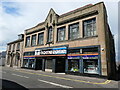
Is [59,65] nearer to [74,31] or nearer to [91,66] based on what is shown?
[91,66]

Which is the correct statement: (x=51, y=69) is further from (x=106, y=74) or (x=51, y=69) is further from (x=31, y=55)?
(x=106, y=74)

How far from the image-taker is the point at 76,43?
15.7 meters

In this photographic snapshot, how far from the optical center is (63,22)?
60.3 feet

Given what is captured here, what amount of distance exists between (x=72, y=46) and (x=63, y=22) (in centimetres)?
532

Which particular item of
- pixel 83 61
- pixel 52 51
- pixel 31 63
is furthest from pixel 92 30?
pixel 31 63

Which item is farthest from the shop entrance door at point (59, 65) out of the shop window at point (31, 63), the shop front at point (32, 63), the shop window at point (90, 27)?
the shop window at point (31, 63)

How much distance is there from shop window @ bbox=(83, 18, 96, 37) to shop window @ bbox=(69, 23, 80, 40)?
1434 mm

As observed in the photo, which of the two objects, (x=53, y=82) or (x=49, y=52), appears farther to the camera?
(x=49, y=52)

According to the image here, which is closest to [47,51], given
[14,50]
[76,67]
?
[76,67]

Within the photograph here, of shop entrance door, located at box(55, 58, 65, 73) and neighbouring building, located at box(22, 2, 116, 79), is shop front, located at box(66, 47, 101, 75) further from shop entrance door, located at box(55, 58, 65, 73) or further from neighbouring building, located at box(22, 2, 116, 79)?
shop entrance door, located at box(55, 58, 65, 73)

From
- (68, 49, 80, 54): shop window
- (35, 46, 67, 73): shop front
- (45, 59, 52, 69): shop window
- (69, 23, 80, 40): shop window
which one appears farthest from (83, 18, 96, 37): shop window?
(45, 59, 52, 69): shop window

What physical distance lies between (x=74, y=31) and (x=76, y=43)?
98.6 inches

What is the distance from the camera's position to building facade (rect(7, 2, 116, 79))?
1320cm

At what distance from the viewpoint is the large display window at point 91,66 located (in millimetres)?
13053
